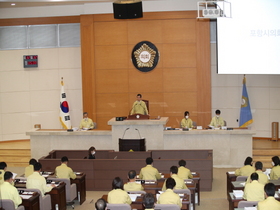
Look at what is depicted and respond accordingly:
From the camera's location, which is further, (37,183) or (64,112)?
(64,112)

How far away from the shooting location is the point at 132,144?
1070 cm

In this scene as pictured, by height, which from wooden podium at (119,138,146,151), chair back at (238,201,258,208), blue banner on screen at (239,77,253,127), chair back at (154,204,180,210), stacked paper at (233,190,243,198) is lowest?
stacked paper at (233,190,243,198)

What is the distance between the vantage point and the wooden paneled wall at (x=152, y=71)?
1399cm

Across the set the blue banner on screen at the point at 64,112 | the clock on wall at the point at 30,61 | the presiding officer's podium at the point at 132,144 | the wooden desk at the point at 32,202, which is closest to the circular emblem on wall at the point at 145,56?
the blue banner on screen at the point at 64,112

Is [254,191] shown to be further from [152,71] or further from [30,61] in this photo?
[30,61]

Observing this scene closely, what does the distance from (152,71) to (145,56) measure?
0.56 meters

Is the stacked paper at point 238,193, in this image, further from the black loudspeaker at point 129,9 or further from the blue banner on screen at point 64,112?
the blue banner on screen at point 64,112

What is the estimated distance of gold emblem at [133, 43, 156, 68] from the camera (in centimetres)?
1416

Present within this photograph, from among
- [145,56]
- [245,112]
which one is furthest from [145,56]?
[245,112]

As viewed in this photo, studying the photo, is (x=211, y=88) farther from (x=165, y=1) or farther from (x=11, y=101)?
(x=11, y=101)

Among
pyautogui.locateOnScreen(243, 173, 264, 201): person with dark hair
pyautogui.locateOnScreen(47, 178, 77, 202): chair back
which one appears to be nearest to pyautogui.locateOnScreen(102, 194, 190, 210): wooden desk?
pyautogui.locateOnScreen(243, 173, 264, 201): person with dark hair

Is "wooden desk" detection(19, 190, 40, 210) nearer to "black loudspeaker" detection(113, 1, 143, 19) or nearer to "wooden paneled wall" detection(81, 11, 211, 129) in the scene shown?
"black loudspeaker" detection(113, 1, 143, 19)

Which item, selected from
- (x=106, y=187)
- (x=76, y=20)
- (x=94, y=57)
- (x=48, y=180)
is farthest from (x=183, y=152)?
(x=76, y=20)

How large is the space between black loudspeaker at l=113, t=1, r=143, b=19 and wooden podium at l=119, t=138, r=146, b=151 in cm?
360
